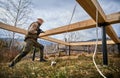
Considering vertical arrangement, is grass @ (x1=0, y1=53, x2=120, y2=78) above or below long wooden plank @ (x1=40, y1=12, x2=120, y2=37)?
below

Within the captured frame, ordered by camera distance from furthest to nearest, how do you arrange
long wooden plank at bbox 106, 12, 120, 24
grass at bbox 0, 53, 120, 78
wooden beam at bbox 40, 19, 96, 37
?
wooden beam at bbox 40, 19, 96, 37
long wooden plank at bbox 106, 12, 120, 24
grass at bbox 0, 53, 120, 78

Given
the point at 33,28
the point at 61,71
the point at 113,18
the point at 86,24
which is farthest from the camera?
the point at 33,28

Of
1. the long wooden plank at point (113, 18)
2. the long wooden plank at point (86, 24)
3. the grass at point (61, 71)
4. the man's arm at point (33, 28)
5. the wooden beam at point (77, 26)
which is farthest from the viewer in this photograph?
the man's arm at point (33, 28)

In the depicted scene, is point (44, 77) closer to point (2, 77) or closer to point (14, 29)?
point (2, 77)

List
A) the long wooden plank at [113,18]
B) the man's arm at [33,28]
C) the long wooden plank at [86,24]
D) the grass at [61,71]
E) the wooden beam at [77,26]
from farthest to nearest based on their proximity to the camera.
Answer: the man's arm at [33,28] → the wooden beam at [77,26] → the long wooden plank at [86,24] → the long wooden plank at [113,18] → the grass at [61,71]

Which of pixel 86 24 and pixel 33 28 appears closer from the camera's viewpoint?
pixel 86 24

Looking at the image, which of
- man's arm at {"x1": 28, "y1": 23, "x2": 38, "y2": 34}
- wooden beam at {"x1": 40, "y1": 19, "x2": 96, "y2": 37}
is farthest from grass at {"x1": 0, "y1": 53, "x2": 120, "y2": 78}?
man's arm at {"x1": 28, "y1": 23, "x2": 38, "y2": 34}

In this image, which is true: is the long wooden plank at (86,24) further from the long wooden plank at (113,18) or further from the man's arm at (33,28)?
the man's arm at (33,28)

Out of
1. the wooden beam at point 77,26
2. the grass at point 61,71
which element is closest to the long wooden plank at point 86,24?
the wooden beam at point 77,26

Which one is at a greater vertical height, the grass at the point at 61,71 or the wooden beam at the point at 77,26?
the wooden beam at the point at 77,26

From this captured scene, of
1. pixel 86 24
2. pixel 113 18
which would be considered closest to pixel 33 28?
pixel 86 24

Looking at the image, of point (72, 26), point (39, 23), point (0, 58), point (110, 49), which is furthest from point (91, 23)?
point (110, 49)

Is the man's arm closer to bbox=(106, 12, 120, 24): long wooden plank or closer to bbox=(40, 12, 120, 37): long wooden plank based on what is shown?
bbox=(40, 12, 120, 37): long wooden plank

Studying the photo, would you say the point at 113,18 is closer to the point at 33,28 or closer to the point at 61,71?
the point at 61,71
